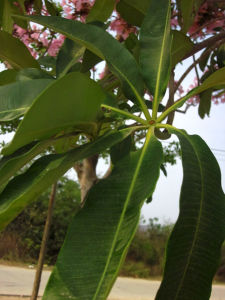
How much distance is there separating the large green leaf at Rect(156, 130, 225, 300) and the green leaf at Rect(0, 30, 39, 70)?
0.41m

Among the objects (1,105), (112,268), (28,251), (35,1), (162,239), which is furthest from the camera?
(162,239)

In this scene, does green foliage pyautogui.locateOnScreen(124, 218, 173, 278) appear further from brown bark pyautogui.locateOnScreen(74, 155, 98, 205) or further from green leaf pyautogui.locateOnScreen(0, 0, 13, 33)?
Result: green leaf pyautogui.locateOnScreen(0, 0, 13, 33)

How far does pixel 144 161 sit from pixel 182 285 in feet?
0.42

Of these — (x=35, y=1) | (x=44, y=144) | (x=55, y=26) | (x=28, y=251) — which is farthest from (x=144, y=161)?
(x=28, y=251)

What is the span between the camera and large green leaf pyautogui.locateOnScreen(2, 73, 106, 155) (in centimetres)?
34

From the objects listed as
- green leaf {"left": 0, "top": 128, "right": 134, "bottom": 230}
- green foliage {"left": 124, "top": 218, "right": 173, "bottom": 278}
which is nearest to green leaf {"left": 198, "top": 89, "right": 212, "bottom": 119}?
green leaf {"left": 0, "top": 128, "right": 134, "bottom": 230}

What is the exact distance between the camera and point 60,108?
14.7 inches

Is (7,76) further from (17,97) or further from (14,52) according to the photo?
(17,97)

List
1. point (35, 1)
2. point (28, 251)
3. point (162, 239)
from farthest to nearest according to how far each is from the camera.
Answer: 1. point (162, 239)
2. point (28, 251)
3. point (35, 1)

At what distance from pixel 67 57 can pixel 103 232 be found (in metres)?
0.42

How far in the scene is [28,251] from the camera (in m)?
6.15

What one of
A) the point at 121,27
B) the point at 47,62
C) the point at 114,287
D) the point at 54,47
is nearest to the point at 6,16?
the point at 47,62

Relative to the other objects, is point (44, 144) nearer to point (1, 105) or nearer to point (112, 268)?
point (1, 105)

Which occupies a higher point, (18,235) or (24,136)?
(24,136)
